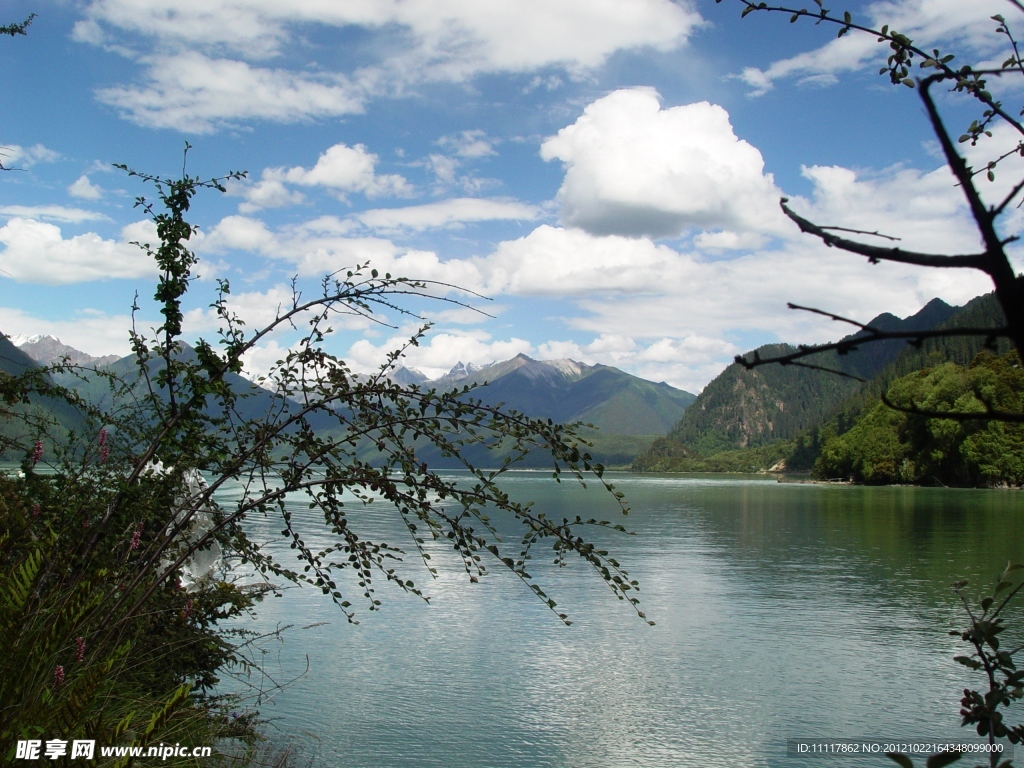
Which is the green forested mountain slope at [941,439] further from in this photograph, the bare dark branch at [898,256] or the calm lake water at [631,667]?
the bare dark branch at [898,256]

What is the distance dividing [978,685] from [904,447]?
4436 inches

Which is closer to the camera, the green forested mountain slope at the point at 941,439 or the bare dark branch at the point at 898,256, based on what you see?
the bare dark branch at the point at 898,256

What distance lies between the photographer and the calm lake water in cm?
1280

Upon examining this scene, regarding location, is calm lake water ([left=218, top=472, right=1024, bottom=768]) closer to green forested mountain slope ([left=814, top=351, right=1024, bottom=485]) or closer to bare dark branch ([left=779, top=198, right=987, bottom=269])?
bare dark branch ([left=779, top=198, right=987, bottom=269])

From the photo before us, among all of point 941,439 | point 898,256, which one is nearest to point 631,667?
point 898,256

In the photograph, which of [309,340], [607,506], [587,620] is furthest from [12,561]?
[607,506]

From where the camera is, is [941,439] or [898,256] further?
[941,439]

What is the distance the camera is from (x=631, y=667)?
17125 mm

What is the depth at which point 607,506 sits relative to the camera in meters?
69.6

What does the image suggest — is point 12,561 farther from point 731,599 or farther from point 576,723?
point 731,599

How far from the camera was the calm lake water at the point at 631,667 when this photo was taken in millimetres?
12797

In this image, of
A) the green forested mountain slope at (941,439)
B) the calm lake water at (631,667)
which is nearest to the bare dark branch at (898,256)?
the calm lake water at (631,667)

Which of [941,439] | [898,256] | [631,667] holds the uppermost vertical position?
[941,439]

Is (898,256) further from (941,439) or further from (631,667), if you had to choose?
(941,439)
